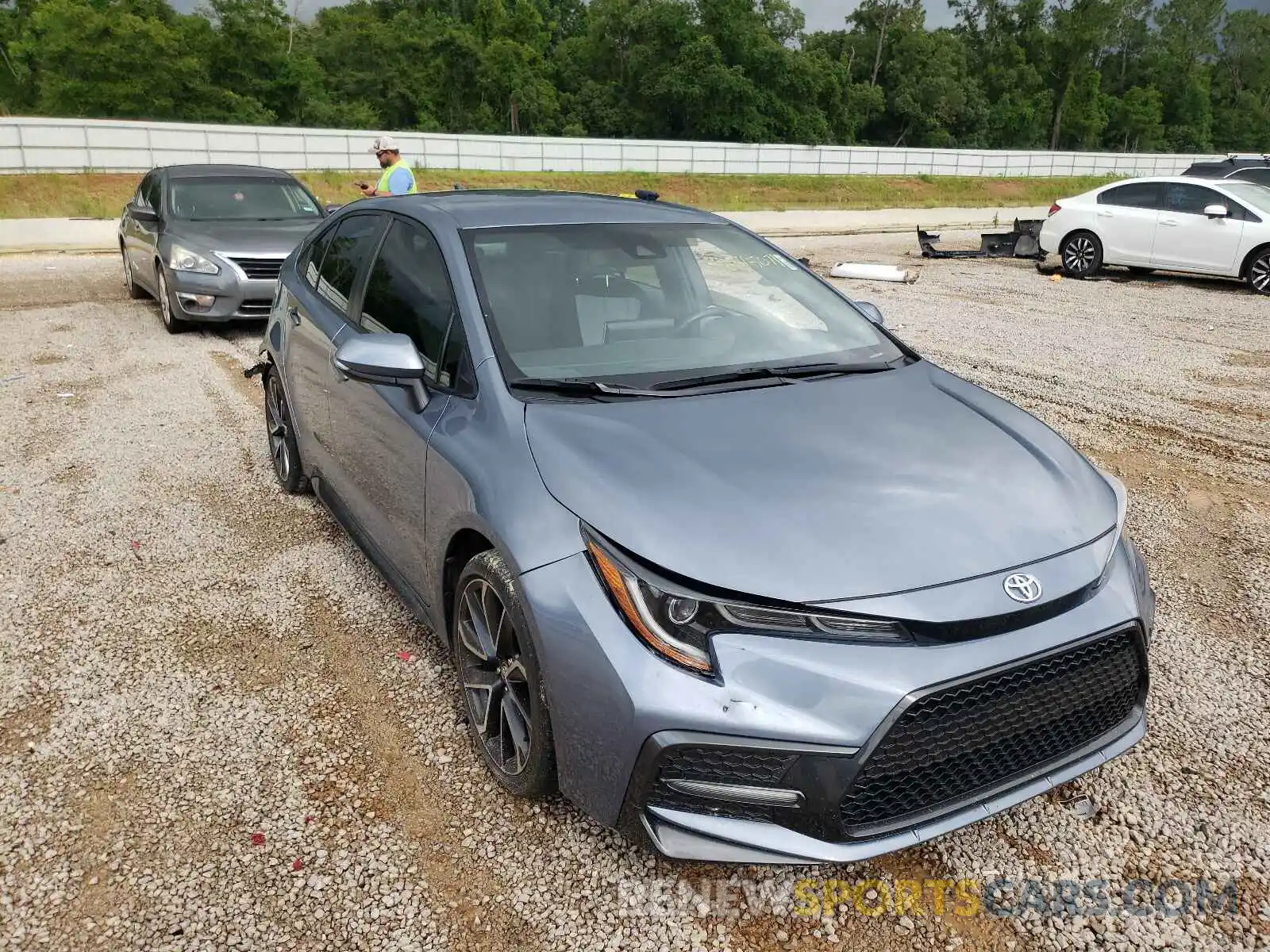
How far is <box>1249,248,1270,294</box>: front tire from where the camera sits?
13148mm

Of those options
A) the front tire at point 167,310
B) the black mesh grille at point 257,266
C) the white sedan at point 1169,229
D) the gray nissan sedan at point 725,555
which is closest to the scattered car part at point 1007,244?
the white sedan at point 1169,229

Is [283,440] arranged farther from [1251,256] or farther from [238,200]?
[1251,256]

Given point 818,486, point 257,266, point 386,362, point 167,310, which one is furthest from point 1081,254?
point 386,362

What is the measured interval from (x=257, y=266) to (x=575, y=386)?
7258 mm

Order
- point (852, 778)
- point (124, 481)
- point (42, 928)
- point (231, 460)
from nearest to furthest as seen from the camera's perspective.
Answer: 1. point (852, 778)
2. point (42, 928)
3. point (124, 481)
4. point (231, 460)

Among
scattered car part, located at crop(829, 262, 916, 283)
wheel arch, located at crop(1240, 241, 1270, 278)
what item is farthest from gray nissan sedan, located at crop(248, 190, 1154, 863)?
wheel arch, located at crop(1240, 241, 1270, 278)

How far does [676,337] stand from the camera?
11.2 ft

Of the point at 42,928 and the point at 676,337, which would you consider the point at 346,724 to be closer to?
the point at 42,928

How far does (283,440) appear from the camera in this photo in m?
5.18

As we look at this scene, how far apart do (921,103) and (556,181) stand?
2362 inches

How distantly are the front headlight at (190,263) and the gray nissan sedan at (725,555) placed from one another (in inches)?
248

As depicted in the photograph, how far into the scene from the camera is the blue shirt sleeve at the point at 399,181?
906 centimetres

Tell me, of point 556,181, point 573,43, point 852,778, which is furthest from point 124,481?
Answer: point 573,43

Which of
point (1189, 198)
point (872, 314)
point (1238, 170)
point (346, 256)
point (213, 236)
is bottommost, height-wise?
point (213, 236)
